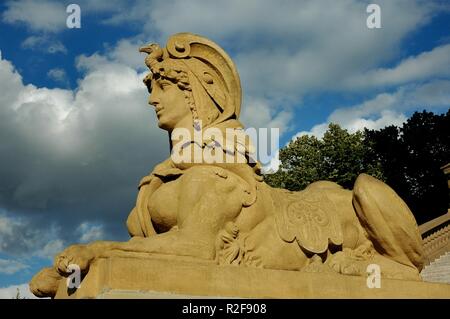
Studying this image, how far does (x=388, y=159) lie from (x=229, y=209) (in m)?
40.6

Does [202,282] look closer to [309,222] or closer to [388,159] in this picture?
[309,222]

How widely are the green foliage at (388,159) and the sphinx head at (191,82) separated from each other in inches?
1244

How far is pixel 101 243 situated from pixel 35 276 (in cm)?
114

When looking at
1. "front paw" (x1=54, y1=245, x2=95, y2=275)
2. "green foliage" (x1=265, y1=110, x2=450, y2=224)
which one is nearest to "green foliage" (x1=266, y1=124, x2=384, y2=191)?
"green foliage" (x1=265, y1=110, x2=450, y2=224)

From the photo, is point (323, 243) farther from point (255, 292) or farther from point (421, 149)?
point (421, 149)

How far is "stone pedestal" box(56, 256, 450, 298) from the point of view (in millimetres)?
5609

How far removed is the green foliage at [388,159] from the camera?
41.5 m

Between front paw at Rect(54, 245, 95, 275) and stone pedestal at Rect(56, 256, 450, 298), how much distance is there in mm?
85

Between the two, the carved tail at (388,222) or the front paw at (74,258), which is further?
the carved tail at (388,222)

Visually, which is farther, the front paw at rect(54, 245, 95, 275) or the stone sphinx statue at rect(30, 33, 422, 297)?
the stone sphinx statue at rect(30, 33, 422, 297)

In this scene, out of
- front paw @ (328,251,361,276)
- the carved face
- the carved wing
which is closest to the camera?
front paw @ (328,251,361,276)

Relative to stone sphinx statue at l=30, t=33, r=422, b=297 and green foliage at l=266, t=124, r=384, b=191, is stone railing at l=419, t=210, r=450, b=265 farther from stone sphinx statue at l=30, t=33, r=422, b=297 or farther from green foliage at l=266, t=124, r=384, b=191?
stone sphinx statue at l=30, t=33, r=422, b=297

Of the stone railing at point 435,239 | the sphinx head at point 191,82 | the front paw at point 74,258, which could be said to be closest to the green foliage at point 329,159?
the stone railing at point 435,239

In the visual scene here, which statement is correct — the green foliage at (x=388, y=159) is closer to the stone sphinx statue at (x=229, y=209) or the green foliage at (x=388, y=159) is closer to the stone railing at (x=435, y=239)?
the stone railing at (x=435, y=239)
